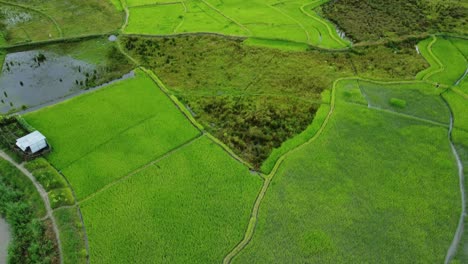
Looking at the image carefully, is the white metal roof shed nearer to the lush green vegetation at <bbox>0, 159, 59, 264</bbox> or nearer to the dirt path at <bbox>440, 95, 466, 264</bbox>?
the lush green vegetation at <bbox>0, 159, 59, 264</bbox>

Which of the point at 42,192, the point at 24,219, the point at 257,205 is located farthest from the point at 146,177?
the point at 257,205

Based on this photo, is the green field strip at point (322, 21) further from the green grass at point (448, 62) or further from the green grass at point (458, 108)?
the green grass at point (458, 108)

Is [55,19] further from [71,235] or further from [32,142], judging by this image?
[71,235]

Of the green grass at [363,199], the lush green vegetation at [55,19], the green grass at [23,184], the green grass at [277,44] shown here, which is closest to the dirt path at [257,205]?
the green grass at [363,199]

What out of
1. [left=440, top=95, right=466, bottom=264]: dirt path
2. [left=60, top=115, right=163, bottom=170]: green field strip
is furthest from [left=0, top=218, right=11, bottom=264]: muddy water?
[left=440, top=95, right=466, bottom=264]: dirt path

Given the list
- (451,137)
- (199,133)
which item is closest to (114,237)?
(199,133)
